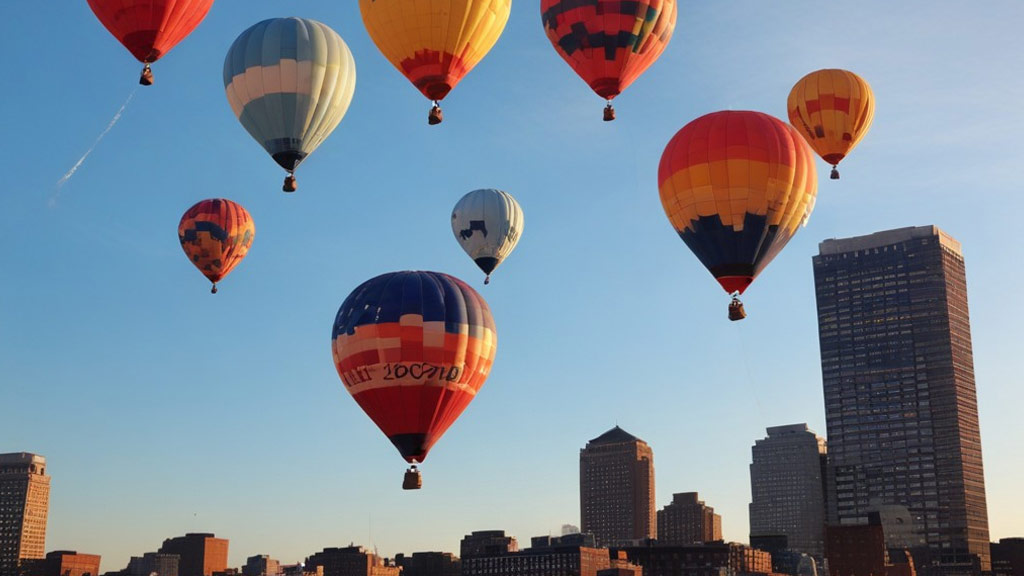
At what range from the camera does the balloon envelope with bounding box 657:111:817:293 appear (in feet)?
163

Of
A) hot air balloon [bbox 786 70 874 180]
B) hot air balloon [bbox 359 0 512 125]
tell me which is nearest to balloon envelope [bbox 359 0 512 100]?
hot air balloon [bbox 359 0 512 125]

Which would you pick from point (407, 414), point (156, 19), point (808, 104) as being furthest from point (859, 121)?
point (156, 19)

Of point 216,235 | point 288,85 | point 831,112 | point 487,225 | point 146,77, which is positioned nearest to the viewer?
point 146,77

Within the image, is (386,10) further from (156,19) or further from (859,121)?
(859,121)

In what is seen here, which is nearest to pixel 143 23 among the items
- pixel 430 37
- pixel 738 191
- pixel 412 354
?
pixel 430 37

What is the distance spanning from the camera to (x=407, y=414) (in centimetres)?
4828

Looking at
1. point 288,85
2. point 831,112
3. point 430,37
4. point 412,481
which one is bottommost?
point 412,481

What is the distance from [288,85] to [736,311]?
1862cm

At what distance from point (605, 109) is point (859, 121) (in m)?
21.7

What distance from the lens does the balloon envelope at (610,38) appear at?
51094 millimetres

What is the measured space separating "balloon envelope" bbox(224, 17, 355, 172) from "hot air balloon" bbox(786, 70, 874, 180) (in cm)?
2238

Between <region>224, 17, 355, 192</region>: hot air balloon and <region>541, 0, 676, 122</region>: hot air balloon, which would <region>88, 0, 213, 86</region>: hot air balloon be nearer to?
<region>224, 17, 355, 192</region>: hot air balloon

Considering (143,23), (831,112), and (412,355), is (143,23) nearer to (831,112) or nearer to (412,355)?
(412,355)

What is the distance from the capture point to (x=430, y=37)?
157 ft
